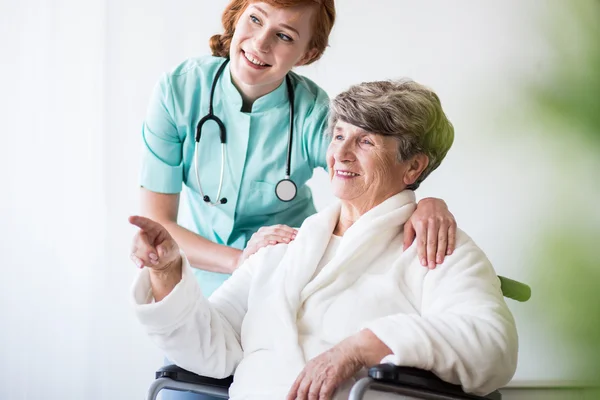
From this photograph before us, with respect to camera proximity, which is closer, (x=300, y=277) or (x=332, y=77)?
(x=300, y=277)

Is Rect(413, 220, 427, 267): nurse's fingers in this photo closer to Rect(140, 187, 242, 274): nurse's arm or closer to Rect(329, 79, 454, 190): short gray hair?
Rect(329, 79, 454, 190): short gray hair

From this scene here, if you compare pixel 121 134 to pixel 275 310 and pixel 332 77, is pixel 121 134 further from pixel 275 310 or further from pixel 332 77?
pixel 275 310

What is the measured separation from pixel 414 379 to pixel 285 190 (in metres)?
0.81

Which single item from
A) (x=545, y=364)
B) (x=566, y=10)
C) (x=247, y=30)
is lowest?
(x=545, y=364)

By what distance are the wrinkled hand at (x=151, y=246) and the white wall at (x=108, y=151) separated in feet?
3.97

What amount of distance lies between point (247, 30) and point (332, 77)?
31.0 inches

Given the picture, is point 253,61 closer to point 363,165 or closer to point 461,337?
point 363,165

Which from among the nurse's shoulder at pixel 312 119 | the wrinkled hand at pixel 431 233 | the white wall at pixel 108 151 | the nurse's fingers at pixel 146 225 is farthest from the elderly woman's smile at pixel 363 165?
the white wall at pixel 108 151

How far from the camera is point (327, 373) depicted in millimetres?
1239

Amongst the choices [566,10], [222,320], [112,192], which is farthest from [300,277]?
[112,192]

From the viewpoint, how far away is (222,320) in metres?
1.53

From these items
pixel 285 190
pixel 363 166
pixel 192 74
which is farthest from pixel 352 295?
pixel 192 74

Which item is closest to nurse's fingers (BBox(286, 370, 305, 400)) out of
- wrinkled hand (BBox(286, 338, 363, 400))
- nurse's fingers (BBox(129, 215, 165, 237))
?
wrinkled hand (BBox(286, 338, 363, 400))

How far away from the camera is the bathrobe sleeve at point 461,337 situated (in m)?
1.20
